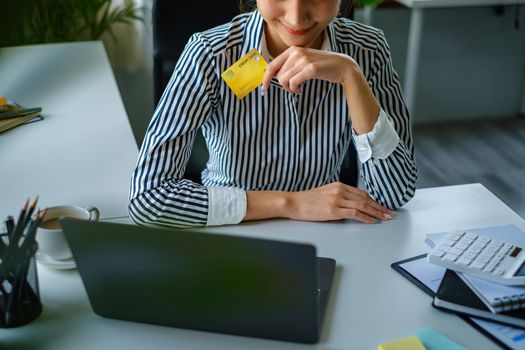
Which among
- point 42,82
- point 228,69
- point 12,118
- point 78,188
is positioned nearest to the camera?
point 42,82

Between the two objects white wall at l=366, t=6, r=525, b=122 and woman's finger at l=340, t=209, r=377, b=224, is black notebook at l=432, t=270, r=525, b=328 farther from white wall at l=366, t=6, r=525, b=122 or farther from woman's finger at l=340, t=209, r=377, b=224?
white wall at l=366, t=6, r=525, b=122

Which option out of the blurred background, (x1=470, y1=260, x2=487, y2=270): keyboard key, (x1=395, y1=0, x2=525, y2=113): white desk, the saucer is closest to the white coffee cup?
the saucer

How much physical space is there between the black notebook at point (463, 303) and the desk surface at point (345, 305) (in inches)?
0.7

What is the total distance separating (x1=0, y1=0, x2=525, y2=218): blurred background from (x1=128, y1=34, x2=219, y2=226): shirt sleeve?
4.95 ft

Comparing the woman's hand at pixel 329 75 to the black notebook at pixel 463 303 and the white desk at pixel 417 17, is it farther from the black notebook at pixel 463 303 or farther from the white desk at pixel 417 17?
the white desk at pixel 417 17

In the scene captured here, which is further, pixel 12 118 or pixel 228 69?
pixel 12 118

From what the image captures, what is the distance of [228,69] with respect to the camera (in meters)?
1.22

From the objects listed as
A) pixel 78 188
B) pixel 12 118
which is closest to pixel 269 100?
pixel 78 188

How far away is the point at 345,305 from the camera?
95 cm

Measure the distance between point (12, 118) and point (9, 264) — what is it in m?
0.86

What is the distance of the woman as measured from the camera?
3.89ft

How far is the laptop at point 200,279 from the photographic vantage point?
2.55 feet

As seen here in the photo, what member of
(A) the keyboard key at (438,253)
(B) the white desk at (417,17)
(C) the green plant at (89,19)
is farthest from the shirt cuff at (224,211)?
(B) the white desk at (417,17)

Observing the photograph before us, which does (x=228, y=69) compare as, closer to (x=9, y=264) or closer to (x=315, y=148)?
(x=315, y=148)
